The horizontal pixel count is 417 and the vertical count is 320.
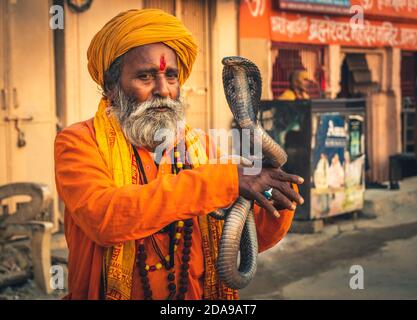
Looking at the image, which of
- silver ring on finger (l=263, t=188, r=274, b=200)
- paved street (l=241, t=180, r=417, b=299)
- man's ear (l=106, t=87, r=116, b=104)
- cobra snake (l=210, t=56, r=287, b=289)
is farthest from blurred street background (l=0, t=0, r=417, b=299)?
silver ring on finger (l=263, t=188, r=274, b=200)

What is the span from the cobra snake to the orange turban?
10.7 inches

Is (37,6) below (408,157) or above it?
above

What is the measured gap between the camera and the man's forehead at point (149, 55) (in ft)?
8.80

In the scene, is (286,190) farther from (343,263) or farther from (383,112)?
(383,112)

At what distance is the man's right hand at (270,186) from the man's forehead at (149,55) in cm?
51

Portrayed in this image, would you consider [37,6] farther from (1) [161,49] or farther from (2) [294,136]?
(1) [161,49]

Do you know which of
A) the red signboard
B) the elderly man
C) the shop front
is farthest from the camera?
the shop front

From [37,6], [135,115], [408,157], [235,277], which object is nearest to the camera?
[235,277]

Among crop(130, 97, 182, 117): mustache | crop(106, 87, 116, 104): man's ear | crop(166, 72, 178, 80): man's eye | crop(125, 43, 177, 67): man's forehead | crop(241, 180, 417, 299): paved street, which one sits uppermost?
crop(125, 43, 177, 67): man's forehead

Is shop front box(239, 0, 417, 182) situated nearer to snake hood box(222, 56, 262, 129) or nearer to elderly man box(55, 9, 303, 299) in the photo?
elderly man box(55, 9, 303, 299)

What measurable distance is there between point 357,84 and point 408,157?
5.29ft

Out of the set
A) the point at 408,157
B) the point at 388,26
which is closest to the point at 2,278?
the point at 408,157

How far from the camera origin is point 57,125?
8.50 meters

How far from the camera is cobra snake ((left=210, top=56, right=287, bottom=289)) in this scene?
2.45 meters
